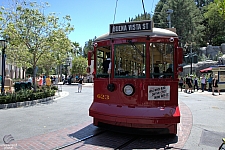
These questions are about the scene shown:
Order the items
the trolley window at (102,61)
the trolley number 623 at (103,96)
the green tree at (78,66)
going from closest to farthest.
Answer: the trolley number 623 at (103,96)
the trolley window at (102,61)
the green tree at (78,66)

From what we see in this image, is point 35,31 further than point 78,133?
Yes

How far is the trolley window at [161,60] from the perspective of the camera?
5676 millimetres

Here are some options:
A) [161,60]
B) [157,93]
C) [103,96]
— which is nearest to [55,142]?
[103,96]

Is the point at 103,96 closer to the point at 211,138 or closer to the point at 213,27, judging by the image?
the point at 211,138

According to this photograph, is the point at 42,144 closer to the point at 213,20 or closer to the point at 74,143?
the point at 74,143

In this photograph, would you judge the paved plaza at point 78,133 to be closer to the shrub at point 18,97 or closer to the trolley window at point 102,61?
the trolley window at point 102,61

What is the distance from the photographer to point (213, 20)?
4903cm

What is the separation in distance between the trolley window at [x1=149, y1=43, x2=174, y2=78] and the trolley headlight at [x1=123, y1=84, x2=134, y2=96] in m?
0.61

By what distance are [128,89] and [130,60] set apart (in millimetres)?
797

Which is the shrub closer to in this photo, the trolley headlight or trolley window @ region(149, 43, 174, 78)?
the trolley headlight

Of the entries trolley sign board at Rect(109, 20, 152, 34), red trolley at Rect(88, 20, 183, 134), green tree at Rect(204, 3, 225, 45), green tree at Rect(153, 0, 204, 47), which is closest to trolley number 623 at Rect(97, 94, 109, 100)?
red trolley at Rect(88, 20, 183, 134)

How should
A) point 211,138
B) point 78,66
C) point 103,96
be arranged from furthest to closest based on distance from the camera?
1. point 78,66
2. point 103,96
3. point 211,138

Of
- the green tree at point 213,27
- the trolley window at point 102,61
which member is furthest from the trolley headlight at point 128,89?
the green tree at point 213,27

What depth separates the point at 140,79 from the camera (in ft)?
18.6
